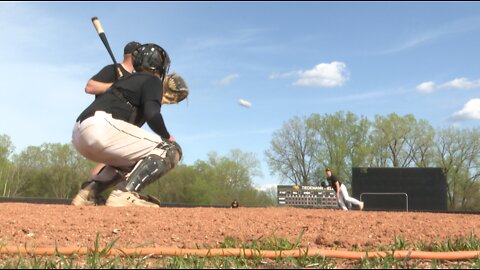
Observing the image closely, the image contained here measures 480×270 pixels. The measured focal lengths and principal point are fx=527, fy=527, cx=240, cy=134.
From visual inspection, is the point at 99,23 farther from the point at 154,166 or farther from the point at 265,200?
the point at 265,200

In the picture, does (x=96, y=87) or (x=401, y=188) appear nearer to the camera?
(x=96, y=87)

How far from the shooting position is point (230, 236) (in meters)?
3.53

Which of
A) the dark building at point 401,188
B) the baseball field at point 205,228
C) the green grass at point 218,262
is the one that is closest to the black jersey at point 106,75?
the baseball field at point 205,228

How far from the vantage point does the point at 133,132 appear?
4742 mm

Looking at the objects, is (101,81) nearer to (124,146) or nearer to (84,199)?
(124,146)

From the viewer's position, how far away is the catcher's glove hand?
547cm

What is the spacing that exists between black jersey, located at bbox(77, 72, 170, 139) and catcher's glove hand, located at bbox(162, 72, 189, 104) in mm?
534

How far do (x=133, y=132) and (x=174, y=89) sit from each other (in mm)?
883

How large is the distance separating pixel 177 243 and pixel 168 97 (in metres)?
2.43

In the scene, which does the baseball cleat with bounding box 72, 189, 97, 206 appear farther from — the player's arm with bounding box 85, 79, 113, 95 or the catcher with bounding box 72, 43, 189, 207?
the player's arm with bounding box 85, 79, 113, 95

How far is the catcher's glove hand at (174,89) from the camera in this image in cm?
547

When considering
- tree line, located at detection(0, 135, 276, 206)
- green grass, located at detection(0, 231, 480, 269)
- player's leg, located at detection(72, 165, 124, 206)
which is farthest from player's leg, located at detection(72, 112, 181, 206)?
tree line, located at detection(0, 135, 276, 206)

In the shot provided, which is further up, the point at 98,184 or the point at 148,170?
the point at 148,170

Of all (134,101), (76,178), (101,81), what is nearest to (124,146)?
(134,101)
